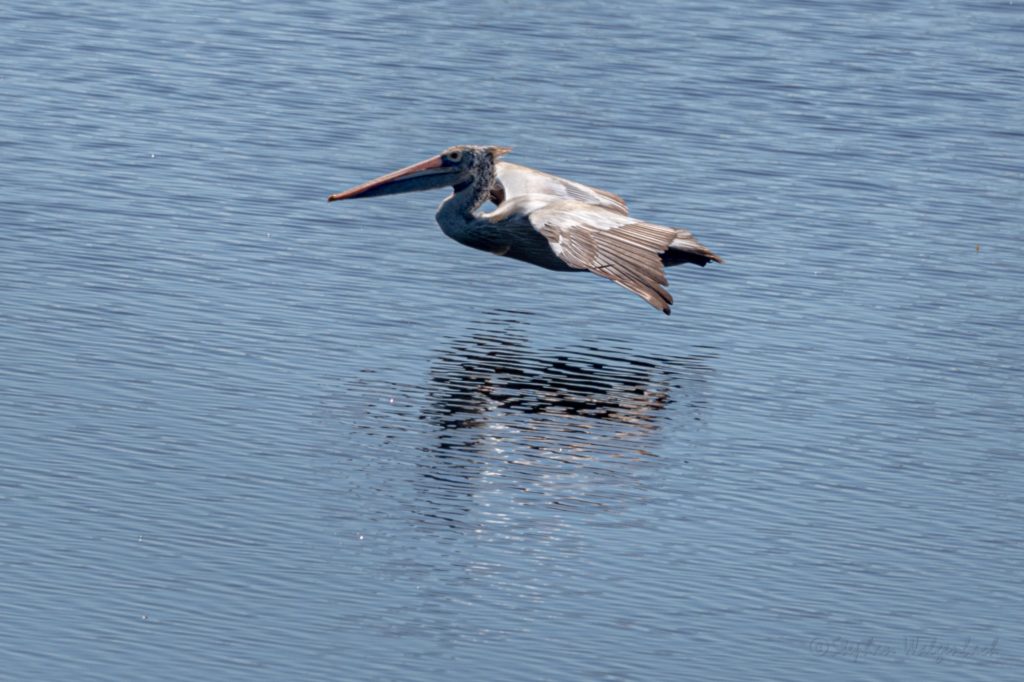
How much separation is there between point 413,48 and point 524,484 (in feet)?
42.4

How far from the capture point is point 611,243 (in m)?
14.0

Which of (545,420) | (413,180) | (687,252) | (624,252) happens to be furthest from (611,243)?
(413,180)

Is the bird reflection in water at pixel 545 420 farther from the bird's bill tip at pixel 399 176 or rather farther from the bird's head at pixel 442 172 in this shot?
the bird's bill tip at pixel 399 176

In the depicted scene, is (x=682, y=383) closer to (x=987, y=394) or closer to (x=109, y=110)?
(x=987, y=394)

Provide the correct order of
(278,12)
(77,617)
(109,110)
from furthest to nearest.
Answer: (278,12), (109,110), (77,617)

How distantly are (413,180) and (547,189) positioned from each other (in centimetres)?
108

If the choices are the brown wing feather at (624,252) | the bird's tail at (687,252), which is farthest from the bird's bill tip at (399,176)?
the bird's tail at (687,252)

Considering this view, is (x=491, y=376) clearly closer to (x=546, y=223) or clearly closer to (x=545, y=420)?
(x=545, y=420)

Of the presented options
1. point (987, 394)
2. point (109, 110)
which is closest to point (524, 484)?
point (987, 394)

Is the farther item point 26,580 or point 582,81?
point 582,81

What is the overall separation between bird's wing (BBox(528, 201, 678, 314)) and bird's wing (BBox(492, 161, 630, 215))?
992 mm

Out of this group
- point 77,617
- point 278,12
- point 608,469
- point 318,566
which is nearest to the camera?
point 77,617

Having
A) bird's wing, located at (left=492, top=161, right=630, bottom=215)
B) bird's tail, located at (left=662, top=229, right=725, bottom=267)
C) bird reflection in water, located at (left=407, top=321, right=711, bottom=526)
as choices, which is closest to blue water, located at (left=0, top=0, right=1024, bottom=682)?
bird reflection in water, located at (left=407, top=321, right=711, bottom=526)

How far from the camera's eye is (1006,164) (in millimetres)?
19891
